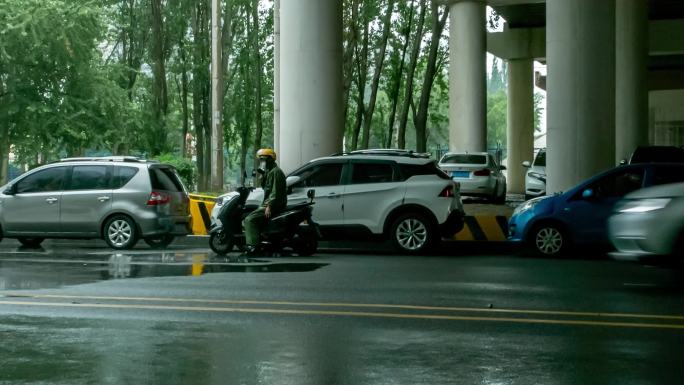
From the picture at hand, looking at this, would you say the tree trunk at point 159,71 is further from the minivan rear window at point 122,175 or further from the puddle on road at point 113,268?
the puddle on road at point 113,268

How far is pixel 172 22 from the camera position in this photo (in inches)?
1980

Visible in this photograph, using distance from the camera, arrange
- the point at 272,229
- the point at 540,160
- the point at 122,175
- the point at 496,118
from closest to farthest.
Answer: the point at 272,229, the point at 122,175, the point at 540,160, the point at 496,118

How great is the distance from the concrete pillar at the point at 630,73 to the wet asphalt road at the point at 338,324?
86.4ft

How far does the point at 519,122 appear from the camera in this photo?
5566 centimetres

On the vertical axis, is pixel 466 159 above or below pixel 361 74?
below

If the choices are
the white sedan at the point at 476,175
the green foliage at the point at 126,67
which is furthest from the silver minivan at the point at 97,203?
the green foliage at the point at 126,67

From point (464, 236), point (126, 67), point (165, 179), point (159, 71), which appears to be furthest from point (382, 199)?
point (159, 71)

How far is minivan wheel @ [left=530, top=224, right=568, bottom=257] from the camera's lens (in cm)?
1775

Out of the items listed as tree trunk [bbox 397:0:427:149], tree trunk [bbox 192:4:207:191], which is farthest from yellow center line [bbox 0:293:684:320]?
tree trunk [bbox 192:4:207:191]

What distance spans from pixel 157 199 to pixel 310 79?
4910mm

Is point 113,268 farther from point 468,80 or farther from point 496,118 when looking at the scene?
point 496,118

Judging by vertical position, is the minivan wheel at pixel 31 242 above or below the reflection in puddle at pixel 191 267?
above

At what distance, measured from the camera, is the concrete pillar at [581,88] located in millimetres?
23438

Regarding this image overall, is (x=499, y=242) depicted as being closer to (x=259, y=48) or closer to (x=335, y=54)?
(x=335, y=54)
